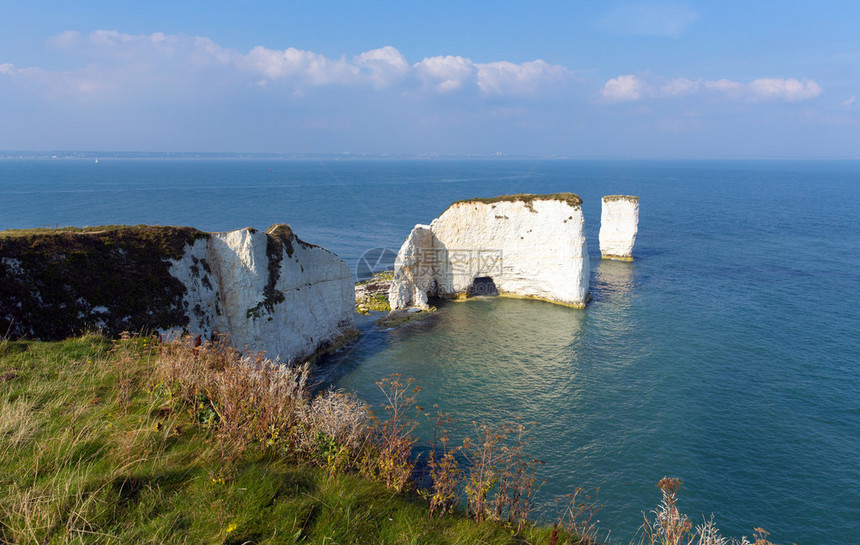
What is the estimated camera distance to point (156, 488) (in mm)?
6117

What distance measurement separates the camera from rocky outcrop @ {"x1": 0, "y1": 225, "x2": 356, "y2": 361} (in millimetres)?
15633

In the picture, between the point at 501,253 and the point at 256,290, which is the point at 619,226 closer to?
the point at 501,253

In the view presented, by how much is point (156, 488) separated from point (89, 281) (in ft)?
46.8

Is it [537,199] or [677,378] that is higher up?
[537,199]

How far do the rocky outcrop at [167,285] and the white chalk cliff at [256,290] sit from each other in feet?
0.15

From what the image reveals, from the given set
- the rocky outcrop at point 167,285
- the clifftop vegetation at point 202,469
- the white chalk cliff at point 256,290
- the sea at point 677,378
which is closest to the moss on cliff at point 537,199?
the sea at point 677,378

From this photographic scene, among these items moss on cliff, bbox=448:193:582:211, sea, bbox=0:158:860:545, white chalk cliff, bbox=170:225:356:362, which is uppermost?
moss on cliff, bbox=448:193:582:211

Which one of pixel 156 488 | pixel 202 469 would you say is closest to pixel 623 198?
pixel 202 469

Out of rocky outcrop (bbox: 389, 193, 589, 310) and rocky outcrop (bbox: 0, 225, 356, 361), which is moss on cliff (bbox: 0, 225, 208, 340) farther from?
rocky outcrop (bbox: 389, 193, 589, 310)

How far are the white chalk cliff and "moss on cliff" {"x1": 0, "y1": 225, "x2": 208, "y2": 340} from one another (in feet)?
2.49

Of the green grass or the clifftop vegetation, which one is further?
the clifftop vegetation

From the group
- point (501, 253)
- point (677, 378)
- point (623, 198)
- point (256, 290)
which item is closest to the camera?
point (256, 290)

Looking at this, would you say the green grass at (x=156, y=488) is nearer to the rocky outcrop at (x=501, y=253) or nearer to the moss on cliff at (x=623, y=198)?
the rocky outcrop at (x=501, y=253)

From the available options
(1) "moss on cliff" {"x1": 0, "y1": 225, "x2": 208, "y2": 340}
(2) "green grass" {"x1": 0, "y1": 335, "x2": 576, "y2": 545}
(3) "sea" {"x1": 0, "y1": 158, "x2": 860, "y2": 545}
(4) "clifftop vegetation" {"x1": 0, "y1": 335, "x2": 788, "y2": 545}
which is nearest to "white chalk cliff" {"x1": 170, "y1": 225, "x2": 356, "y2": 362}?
(1) "moss on cliff" {"x1": 0, "y1": 225, "x2": 208, "y2": 340}
